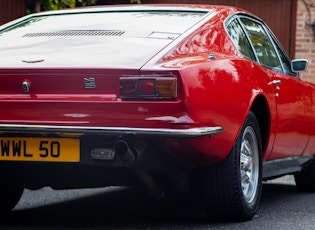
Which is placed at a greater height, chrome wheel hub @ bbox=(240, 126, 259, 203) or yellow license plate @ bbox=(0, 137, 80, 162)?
yellow license plate @ bbox=(0, 137, 80, 162)

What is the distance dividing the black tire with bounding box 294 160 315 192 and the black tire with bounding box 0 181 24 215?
2.60 meters

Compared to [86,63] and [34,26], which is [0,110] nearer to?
[86,63]

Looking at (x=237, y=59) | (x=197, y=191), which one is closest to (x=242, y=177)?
(x=197, y=191)

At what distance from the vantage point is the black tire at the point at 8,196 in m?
5.95

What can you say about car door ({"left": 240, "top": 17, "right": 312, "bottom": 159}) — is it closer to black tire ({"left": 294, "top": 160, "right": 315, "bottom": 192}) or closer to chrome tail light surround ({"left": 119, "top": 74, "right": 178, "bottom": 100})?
black tire ({"left": 294, "top": 160, "right": 315, "bottom": 192})

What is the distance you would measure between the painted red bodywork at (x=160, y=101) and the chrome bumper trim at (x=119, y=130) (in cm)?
3

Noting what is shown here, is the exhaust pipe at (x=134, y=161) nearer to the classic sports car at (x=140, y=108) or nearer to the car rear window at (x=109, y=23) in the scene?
the classic sports car at (x=140, y=108)

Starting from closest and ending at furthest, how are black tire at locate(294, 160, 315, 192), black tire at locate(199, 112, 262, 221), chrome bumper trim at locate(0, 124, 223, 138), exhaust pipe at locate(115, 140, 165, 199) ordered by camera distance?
chrome bumper trim at locate(0, 124, 223, 138), exhaust pipe at locate(115, 140, 165, 199), black tire at locate(199, 112, 262, 221), black tire at locate(294, 160, 315, 192)

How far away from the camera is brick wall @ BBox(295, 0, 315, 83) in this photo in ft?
41.7

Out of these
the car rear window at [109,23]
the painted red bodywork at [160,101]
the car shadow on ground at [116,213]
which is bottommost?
the car shadow on ground at [116,213]

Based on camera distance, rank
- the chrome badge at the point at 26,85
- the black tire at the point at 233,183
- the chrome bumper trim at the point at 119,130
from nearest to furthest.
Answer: the chrome bumper trim at the point at 119,130
the chrome badge at the point at 26,85
the black tire at the point at 233,183

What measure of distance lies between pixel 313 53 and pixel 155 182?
25.9ft

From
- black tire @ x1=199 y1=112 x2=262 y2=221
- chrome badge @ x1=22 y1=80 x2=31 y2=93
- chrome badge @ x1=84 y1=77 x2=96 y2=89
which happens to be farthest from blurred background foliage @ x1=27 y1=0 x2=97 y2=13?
chrome badge @ x1=84 y1=77 x2=96 y2=89

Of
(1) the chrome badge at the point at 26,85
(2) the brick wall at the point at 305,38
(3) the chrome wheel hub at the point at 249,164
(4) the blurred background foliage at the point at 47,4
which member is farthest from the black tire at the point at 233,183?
(2) the brick wall at the point at 305,38
